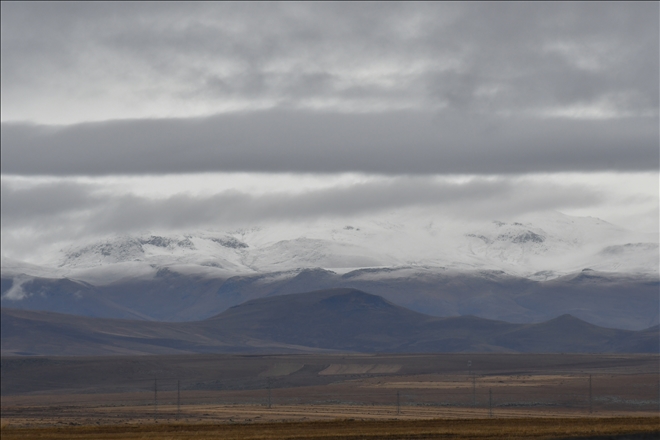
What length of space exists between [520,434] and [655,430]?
834 cm

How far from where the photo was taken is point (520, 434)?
226ft

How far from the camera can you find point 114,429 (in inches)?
3187

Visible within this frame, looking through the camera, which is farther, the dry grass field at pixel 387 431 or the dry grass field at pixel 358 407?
the dry grass field at pixel 358 407

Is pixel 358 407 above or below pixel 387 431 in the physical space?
above

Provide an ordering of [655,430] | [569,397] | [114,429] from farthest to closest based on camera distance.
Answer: [569,397]
[114,429]
[655,430]

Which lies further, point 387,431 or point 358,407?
point 358,407

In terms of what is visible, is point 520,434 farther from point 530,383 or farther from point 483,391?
point 530,383

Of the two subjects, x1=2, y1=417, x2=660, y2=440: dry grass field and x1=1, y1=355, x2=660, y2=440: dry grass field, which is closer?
x1=2, y1=417, x2=660, y2=440: dry grass field

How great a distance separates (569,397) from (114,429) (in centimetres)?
6851

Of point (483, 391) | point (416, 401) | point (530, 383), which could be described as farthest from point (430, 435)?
point (530, 383)

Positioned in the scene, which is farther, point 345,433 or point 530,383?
point 530,383

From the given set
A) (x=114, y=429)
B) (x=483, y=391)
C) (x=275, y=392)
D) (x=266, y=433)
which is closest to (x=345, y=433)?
(x=266, y=433)

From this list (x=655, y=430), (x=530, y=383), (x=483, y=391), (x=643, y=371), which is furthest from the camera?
(x=643, y=371)

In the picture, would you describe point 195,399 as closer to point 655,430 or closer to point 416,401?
point 416,401
